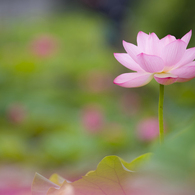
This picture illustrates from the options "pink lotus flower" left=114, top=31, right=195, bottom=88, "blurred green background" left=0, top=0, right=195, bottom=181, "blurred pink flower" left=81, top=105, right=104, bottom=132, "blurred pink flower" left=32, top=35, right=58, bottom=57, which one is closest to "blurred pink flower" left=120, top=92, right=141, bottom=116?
"blurred green background" left=0, top=0, right=195, bottom=181

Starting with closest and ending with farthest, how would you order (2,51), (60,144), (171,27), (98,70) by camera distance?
(60,144)
(98,70)
(2,51)
(171,27)

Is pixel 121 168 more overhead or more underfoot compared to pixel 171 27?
more underfoot

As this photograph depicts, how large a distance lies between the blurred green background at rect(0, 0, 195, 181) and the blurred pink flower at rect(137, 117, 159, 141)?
0.06ft

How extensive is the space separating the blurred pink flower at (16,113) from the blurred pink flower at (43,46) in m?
0.56

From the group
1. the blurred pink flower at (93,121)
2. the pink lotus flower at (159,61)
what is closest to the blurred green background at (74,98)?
the blurred pink flower at (93,121)

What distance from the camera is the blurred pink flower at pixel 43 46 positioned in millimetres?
1888

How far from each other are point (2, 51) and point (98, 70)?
0.72 m

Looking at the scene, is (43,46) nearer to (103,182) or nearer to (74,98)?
(74,98)

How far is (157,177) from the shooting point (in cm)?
16

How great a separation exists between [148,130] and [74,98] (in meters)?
0.70

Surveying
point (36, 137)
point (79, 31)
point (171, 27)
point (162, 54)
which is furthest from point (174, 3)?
point (162, 54)

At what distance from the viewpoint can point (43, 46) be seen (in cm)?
193

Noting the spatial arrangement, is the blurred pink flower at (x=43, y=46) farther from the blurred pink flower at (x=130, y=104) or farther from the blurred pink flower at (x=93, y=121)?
the blurred pink flower at (x=93, y=121)

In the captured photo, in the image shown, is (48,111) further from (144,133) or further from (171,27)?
(171,27)
